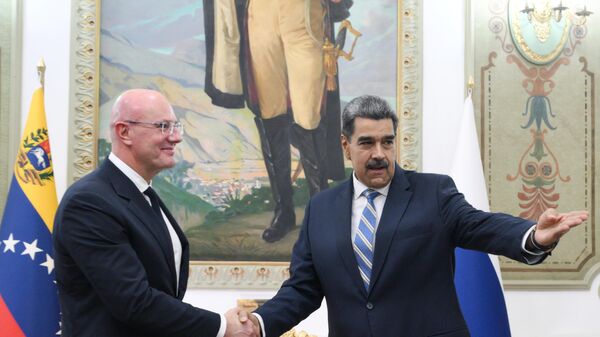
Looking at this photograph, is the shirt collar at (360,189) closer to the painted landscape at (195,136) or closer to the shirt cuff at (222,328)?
the shirt cuff at (222,328)

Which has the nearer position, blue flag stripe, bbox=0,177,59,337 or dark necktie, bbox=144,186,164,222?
dark necktie, bbox=144,186,164,222

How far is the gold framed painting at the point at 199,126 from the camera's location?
16.8ft

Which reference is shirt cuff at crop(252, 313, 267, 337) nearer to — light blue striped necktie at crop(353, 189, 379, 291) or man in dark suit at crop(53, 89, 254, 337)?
man in dark suit at crop(53, 89, 254, 337)

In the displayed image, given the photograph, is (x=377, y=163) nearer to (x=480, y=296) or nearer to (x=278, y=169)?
(x=480, y=296)

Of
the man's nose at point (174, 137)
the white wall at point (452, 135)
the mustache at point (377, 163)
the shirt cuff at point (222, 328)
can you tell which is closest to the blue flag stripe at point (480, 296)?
the white wall at point (452, 135)

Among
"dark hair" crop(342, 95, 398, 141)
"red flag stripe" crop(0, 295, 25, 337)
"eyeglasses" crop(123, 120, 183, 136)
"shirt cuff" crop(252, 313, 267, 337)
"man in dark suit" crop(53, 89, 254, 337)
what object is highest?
"dark hair" crop(342, 95, 398, 141)

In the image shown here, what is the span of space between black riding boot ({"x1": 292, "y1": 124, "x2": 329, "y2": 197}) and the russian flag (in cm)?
92

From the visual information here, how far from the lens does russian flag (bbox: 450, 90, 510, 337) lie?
470cm

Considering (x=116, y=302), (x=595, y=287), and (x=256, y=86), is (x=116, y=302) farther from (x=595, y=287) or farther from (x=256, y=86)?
(x=595, y=287)

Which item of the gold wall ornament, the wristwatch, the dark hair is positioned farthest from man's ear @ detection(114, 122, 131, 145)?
the gold wall ornament

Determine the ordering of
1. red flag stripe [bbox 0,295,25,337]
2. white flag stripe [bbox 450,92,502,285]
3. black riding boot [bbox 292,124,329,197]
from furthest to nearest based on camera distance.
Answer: black riding boot [bbox 292,124,329,197]
white flag stripe [bbox 450,92,502,285]
red flag stripe [bbox 0,295,25,337]

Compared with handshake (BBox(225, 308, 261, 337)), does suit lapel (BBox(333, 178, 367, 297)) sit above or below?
above

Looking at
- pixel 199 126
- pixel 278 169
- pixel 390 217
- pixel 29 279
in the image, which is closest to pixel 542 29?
pixel 278 169

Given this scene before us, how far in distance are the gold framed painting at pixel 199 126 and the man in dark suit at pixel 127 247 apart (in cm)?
226
